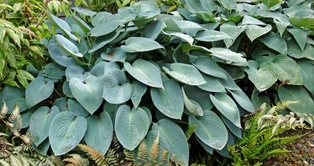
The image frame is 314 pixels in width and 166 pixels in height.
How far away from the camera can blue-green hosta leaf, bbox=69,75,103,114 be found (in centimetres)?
192

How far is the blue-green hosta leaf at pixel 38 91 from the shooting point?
204cm

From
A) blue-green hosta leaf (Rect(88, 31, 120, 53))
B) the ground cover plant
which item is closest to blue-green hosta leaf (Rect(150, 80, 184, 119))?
the ground cover plant

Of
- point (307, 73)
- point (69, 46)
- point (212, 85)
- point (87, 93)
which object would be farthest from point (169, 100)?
point (307, 73)

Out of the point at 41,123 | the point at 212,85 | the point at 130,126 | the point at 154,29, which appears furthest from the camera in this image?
the point at 154,29

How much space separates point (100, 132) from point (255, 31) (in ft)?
4.63

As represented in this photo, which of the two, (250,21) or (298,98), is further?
(250,21)

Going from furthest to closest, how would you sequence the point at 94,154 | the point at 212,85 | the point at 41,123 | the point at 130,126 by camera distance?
1. the point at 212,85
2. the point at 41,123
3. the point at 130,126
4. the point at 94,154

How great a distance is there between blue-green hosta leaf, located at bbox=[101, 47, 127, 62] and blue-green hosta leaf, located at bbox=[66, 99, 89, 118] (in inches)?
13.6

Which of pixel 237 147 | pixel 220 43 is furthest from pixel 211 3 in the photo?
pixel 237 147

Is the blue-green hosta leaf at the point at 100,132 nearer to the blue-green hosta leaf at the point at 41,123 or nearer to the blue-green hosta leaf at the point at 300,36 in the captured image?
the blue-green hosta leaf at the point at 41,123

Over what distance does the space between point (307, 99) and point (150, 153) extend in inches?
54.5

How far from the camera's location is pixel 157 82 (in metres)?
1.99

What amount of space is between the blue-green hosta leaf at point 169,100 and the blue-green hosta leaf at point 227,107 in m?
0.23

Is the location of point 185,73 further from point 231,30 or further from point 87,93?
point 231,30
